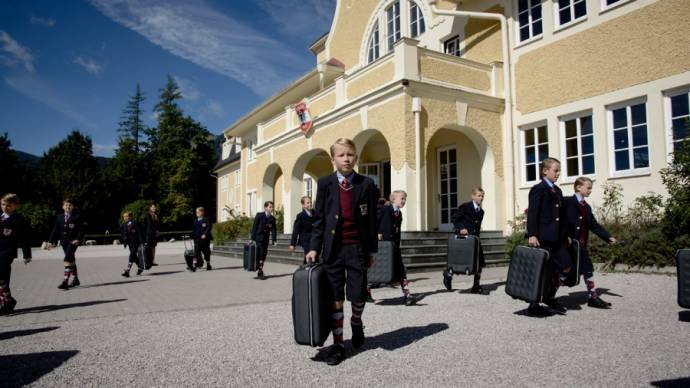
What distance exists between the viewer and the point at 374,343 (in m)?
4.21

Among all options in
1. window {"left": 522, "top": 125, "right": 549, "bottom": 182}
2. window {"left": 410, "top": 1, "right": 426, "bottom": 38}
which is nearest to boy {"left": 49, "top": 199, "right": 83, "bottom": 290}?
window {"left": 522, "top": 125, "right": 549, "bottom": 182}

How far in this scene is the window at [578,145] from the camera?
11648mm

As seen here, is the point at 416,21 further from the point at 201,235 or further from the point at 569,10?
the point at 201,235

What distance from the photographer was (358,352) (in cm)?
392

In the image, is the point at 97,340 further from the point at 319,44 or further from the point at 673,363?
the point at 319,44

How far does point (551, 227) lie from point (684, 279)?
52.7 inches

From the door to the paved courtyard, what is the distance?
740 centimetres

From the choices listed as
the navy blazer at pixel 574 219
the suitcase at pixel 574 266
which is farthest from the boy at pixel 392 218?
the navy blazer at pixel 574 219

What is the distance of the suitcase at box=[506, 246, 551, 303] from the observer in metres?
4.96

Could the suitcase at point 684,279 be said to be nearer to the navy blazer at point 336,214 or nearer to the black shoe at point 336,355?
the navy blazer at point 336,214

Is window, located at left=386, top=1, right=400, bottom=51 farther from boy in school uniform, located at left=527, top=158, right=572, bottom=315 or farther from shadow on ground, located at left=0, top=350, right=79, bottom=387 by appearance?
shadow on ground, located at left=0, top=350, right=79, bottom=387

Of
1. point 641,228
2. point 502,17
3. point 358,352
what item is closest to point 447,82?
point 502,17

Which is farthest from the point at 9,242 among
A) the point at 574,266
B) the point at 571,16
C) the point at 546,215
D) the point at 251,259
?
the point at 571,16

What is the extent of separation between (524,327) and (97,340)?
4390mm
